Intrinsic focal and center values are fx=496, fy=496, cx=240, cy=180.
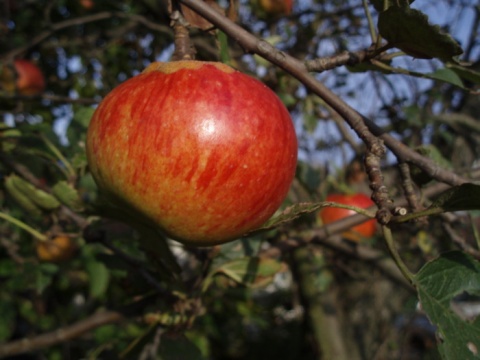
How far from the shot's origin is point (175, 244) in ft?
3.67

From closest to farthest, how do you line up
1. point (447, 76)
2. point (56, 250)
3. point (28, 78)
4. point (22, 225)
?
point (447, 76), point (22, 225), point (56, 250), point (28, 78)

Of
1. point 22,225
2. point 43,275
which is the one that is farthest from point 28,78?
point 22,225

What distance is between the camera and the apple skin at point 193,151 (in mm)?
580

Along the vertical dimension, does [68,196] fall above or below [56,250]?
above

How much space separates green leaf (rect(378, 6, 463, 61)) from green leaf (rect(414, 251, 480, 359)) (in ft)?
0.85

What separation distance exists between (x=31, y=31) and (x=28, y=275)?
5.09ft

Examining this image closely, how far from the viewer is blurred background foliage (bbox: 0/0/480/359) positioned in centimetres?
94

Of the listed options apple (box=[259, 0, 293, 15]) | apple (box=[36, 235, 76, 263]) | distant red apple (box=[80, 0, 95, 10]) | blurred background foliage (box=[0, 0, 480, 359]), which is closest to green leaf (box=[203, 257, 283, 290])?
blurred background foliage (box=[0, 0, 480, 359])

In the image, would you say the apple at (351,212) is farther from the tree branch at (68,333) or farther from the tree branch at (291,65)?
the tree branch at (291,65)

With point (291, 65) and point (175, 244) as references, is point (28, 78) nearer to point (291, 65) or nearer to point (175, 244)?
point (175, 244)

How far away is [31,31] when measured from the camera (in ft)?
8.40

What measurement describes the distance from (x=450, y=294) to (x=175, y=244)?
65 cm

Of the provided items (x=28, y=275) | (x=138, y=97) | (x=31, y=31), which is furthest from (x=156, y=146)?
(x=31, y=31)

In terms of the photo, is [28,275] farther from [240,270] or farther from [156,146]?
[156,146]
